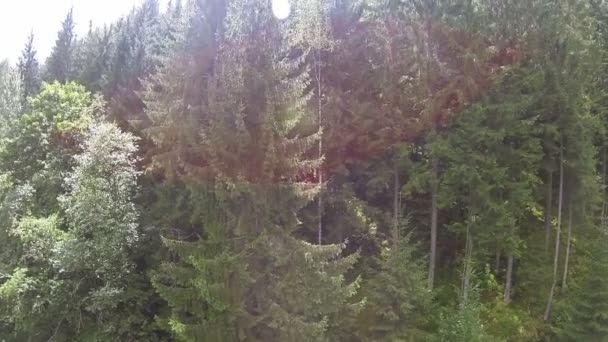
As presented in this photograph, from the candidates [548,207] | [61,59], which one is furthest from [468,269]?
[61,59]

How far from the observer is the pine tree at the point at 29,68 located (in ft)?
167

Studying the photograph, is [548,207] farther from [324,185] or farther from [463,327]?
[324,185]

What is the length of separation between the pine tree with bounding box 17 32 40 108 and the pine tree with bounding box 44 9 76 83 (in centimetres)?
223

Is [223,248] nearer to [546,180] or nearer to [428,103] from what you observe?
[428,103]

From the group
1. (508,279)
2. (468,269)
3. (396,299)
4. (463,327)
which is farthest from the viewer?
(508,279)

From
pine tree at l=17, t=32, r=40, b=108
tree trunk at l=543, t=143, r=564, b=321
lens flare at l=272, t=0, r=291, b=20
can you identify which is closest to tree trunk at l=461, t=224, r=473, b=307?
tree trunk at l=543, t=143, r=564, b=321

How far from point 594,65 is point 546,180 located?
4872mm

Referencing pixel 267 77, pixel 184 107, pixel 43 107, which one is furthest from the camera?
pixel 43 107

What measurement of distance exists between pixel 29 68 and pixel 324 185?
48.7 m

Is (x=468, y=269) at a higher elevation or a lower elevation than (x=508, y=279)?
higher

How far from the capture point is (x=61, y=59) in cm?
4941

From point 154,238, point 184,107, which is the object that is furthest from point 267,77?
point 154,238

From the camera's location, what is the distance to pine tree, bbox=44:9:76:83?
47.9m

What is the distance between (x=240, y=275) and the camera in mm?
13469
